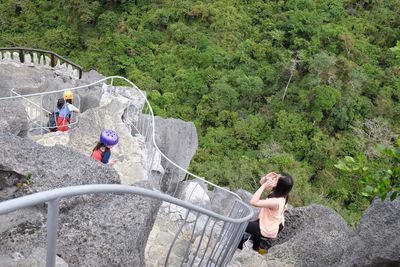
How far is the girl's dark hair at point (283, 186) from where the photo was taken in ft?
15.5

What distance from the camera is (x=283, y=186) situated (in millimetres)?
4746

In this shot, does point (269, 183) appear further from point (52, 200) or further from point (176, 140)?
point (176, 140)

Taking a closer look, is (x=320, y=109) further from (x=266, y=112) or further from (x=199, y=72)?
(x=199, y=72)

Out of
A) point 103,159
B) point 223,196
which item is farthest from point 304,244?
point 103,159

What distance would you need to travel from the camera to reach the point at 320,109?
1977 centimetres

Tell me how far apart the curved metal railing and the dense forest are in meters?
7.07

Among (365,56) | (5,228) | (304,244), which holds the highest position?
(5,228)

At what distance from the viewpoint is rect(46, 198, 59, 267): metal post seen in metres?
1.92

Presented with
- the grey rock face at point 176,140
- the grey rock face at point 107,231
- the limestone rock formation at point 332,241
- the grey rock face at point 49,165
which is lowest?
the grey rock face at point 176,140

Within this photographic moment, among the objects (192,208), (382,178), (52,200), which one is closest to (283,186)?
(382,178)

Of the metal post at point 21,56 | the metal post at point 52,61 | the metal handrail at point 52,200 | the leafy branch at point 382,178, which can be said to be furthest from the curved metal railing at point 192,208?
the metal post at point 21,56

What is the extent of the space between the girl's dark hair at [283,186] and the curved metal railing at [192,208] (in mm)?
387

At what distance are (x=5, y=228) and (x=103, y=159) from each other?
2.74 m

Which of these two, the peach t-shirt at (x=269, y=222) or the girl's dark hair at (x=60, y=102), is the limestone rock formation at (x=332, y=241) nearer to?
the peach t-shirt at (x=269, y=222)
